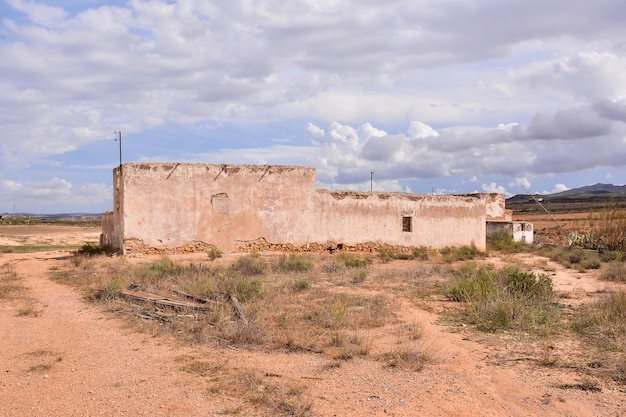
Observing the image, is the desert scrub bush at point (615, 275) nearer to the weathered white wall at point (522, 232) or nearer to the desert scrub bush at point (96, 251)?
the weathered white wall at point (522, 232)

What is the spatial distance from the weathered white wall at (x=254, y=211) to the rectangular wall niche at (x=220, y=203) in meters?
0.03

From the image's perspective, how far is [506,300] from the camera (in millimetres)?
9039

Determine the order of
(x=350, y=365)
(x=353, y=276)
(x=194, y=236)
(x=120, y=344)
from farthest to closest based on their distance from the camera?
(x=194, y=236) < (x=353, y=276) < (x=120, y=344) < (x=350, y=365)

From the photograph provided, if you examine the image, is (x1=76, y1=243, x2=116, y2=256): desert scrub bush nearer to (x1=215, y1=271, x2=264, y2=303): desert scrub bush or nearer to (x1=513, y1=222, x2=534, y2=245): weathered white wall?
(x1=215, y1=271, x2=264, y2=303): desert scrub bush

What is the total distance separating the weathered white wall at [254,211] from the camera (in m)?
18.1

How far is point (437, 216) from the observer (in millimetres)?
22797

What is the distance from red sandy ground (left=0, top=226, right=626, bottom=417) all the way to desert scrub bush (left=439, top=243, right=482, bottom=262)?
41.5ft

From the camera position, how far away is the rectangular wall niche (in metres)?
18.9

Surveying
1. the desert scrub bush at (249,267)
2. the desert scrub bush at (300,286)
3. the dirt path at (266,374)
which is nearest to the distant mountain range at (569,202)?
the desert scrub bush at (249,267)

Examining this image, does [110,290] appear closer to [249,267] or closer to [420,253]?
[249,267]

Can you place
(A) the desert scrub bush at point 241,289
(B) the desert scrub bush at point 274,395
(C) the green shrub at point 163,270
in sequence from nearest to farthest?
(B) the desert scrub bush at point 274,395 → (A) the desert scrub bush at point 241,289 → (C) the green shrub at point 163,270

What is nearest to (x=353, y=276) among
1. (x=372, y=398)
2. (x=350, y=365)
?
(x=350, y=365)

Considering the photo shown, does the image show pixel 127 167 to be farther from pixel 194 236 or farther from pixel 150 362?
pixel 150 362

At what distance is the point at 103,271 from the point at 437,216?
1374 centimetres
